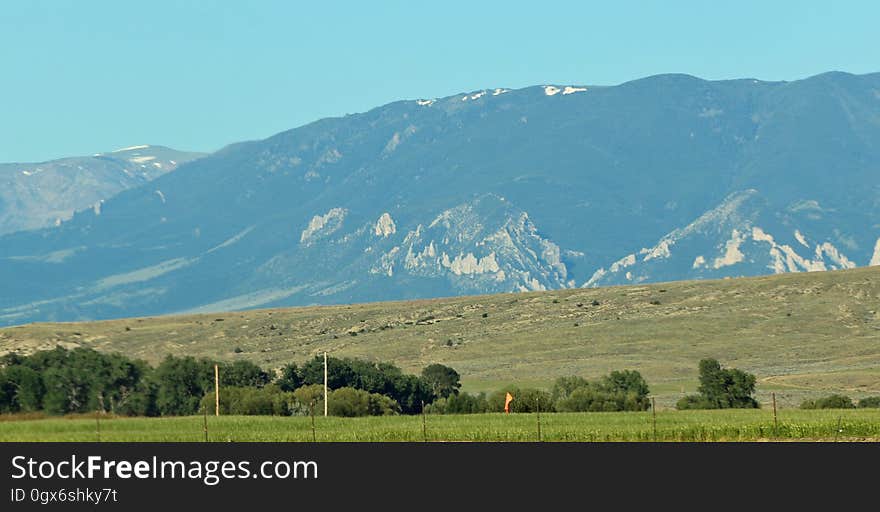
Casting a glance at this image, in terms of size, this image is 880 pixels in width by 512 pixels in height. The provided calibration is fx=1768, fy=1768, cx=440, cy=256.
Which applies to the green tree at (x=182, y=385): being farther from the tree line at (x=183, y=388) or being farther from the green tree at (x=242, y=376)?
the green tree at (x=242, y=376)

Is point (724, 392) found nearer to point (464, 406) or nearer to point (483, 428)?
point (464, 406)

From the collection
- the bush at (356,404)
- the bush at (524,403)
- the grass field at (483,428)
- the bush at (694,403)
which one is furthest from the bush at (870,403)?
the bush at (356,404)

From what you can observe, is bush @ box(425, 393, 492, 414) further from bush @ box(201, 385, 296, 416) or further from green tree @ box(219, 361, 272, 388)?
green tree @ box(219, 361, 272, 388)

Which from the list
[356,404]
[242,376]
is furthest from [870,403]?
[242,376]

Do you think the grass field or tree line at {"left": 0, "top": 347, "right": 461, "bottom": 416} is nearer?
the grass field

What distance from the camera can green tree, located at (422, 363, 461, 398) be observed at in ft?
516

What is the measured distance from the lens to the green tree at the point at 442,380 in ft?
516

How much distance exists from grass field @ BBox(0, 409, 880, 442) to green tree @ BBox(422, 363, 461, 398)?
65.3 meters

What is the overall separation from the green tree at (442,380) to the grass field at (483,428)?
65251mm

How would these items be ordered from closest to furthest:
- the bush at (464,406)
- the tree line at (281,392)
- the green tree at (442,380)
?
the tree line at (281,392), the bush at (464,406), the green tree at (442,380)

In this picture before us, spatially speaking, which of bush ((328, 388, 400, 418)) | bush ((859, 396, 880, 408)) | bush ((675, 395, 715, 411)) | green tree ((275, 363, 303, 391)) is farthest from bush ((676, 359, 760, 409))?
green tree ((275, 363, 303, 391))

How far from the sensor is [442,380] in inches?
6334
